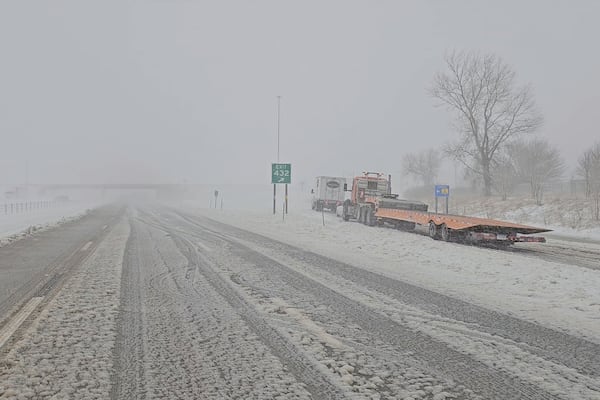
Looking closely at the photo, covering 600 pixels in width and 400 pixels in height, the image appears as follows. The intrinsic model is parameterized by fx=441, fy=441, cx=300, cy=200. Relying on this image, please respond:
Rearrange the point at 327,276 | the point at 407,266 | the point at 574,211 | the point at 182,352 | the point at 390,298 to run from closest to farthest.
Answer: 1. the point at 182,352
2. the point at 390,298
3. the point at 327,276
4. the point at 407,266
5. the point at 574,211

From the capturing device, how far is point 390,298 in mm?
6551

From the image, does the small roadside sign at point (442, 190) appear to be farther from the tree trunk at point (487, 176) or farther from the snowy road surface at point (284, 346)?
the snowy road surface at point (284, 346)

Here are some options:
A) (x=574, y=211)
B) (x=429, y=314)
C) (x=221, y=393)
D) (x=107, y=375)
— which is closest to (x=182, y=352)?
(x=107, y=375)

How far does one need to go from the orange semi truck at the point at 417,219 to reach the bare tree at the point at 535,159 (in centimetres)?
2214

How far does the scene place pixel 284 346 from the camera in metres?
4.32

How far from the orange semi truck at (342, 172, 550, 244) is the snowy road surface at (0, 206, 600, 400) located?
7.64 m

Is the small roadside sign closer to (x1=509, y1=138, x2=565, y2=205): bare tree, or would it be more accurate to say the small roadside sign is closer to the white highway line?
(x1=509, y1=138, x2=565, y2=205): bare tree

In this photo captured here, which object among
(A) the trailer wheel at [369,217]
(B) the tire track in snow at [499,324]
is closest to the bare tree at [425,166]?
(A) the trailer wheel at [369,217]

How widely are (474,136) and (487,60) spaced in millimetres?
7027

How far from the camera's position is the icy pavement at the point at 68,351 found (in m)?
3.34

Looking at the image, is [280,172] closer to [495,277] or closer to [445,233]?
[445,233]

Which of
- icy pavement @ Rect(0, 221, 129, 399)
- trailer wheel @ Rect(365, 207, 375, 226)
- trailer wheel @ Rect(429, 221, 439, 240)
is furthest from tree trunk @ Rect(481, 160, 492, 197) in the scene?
icy pavement @ Rect(0, 221, 129, 399)

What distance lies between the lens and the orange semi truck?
46.0ft

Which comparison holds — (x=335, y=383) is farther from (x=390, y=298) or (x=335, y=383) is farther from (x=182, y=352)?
(x=390, y=298)
